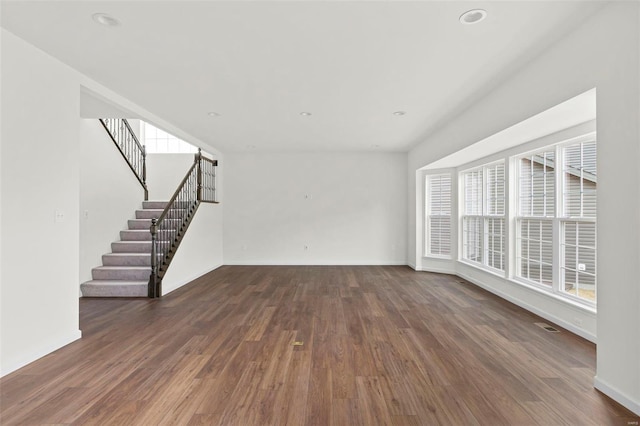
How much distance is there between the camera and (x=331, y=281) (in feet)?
19.5

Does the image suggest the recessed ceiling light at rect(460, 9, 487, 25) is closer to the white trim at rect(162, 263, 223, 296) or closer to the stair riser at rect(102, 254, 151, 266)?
the white trim at rect(162, 263, 223, 296)

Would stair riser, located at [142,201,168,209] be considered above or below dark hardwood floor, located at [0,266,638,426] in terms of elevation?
above

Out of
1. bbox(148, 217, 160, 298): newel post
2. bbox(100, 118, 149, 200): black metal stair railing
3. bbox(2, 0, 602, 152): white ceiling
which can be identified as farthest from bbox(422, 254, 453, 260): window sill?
bbox(100, 118, 149, 200): black metal stair railing

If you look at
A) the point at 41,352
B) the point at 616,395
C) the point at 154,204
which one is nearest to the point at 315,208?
the point at 154,204

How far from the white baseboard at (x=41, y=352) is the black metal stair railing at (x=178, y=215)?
66.3 inches

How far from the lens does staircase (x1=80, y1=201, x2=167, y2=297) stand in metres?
4.91

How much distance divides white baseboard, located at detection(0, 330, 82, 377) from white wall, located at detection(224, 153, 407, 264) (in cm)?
471

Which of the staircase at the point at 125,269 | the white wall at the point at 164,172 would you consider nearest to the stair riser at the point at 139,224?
the staircase at the point at 125,269

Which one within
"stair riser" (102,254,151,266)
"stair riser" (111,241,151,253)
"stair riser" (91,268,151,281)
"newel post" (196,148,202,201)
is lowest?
"stair riser" (91,268,151,281)

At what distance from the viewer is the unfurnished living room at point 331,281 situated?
2.12 m

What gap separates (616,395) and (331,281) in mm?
4208

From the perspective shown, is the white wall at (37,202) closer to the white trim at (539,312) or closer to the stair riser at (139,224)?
the stair riser at (139,224)

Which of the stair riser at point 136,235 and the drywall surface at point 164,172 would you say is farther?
the drywall surface at point 164,172

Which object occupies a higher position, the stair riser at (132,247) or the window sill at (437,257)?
the stair riser at (132,247)
